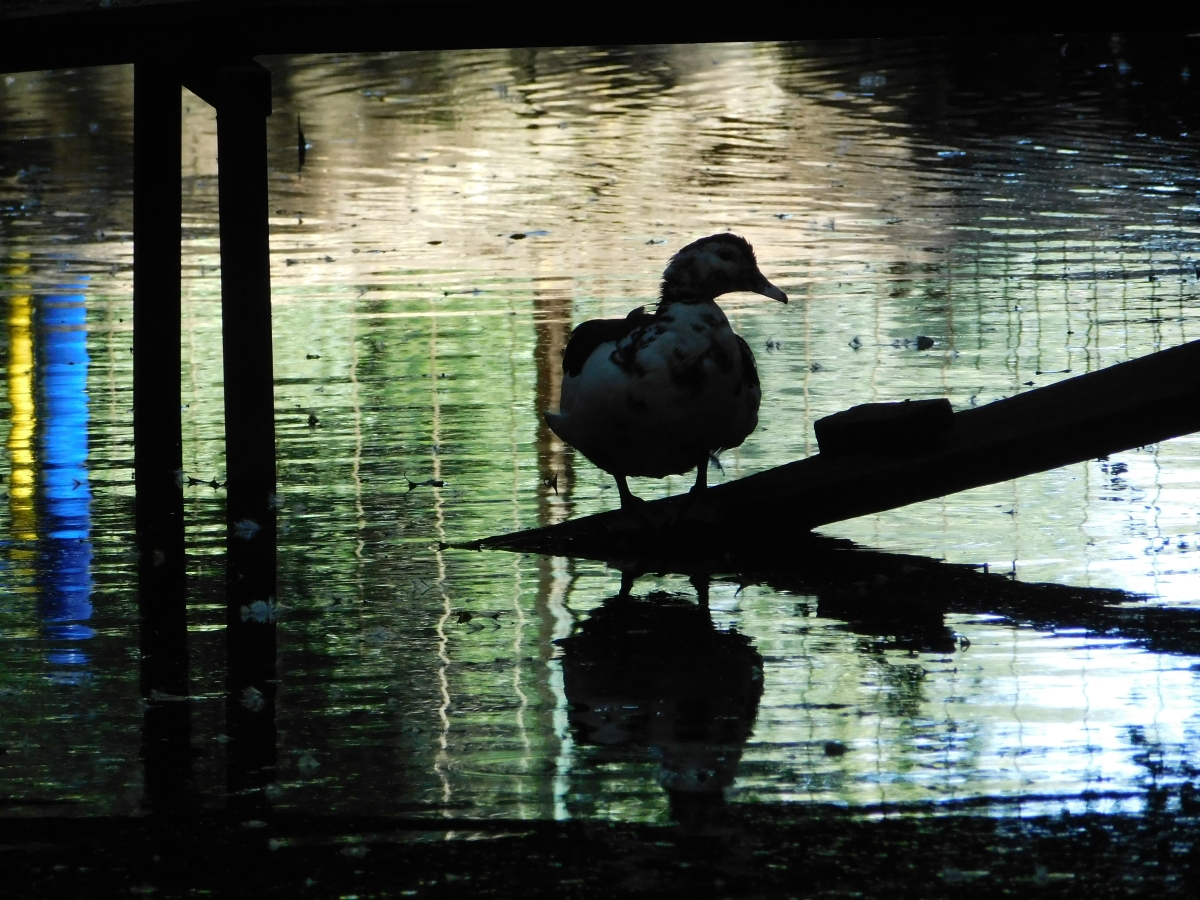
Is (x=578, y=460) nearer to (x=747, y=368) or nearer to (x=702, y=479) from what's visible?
(x=702, y=479)

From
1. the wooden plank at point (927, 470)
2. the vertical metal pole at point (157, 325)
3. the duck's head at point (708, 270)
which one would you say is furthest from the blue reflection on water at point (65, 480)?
the duck's head at point (708, 270)

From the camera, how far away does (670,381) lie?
6605mm

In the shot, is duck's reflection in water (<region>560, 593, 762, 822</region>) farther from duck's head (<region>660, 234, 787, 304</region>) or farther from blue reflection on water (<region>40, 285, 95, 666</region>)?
blue reflection on water (<region>40, 285, 95, 666</region>)

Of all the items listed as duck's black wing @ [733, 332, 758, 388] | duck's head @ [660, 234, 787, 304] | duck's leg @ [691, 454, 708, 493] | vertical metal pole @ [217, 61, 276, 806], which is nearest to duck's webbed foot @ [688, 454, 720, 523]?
duck's leg @ [691, 454, 708, 493]

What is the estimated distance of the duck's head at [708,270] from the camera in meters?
6.89

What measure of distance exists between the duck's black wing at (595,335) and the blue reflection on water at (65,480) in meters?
1.83

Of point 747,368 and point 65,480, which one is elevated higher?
point 747,368

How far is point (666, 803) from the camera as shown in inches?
173

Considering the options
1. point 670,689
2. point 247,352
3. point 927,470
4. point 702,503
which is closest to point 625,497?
point 702,503

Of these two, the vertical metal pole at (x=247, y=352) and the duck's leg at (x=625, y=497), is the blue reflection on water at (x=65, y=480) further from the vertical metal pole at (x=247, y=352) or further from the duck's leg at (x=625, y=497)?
the duck's leg at (x=625, y=497)

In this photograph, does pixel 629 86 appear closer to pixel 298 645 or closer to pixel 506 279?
pixel 506 279

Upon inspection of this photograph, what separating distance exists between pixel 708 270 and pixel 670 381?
539 millimetres

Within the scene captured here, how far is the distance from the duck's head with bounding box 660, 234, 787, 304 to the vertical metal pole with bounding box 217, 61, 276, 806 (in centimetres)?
148

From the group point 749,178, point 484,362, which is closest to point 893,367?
point 484,362
